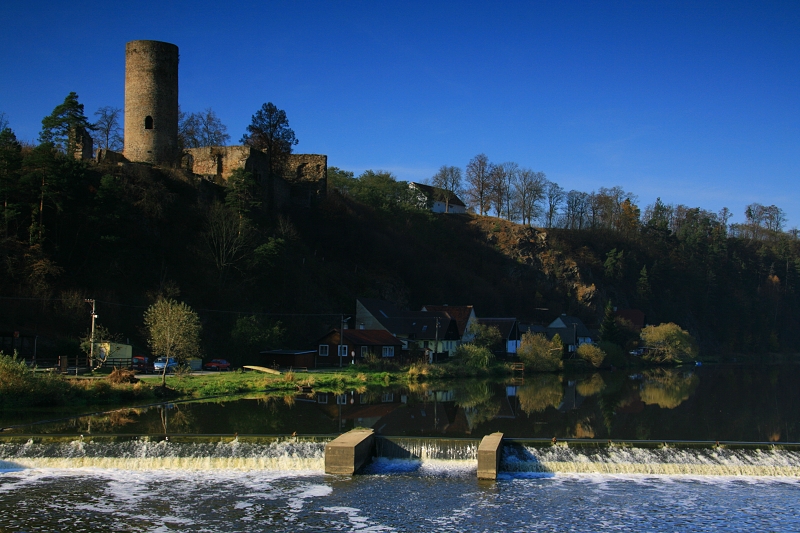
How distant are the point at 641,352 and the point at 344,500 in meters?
66.5

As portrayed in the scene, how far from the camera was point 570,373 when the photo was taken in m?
64.9

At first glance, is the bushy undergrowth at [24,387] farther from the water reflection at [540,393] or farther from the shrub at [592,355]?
the shrub at [592,355]

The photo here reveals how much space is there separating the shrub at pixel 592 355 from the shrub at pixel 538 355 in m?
4.77

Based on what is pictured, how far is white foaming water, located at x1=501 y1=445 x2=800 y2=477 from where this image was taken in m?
24.2

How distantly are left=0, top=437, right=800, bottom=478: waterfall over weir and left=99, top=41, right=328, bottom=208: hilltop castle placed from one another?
43214mm

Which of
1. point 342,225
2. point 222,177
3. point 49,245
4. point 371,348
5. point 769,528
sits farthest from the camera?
point 342,225

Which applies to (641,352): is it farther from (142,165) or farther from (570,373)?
(142,165)

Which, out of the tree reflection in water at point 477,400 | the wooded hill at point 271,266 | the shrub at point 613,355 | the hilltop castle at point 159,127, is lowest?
the tree reflection in water at point 477,400

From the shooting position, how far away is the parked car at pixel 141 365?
44250 millimetres

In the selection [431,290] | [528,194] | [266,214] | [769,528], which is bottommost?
[769,528]

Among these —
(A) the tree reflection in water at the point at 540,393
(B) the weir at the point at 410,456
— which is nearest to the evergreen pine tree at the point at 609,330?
(A) the tree reflection in water at the point at 540,393

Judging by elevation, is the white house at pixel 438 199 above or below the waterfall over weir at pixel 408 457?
above

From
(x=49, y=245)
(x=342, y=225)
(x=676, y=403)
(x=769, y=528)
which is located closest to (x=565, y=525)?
(x=769, y=528)

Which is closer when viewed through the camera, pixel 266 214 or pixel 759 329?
pixel 266 214
